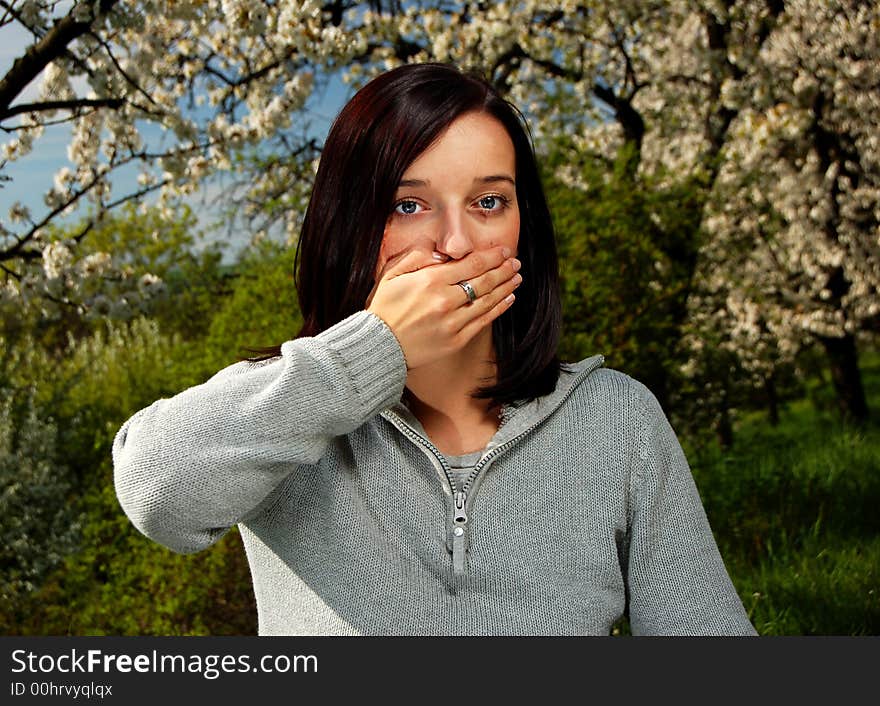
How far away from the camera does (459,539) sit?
1470 mm

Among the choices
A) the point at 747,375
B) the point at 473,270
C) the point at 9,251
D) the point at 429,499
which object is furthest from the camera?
the point at 747,375

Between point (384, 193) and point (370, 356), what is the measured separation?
0.34 m

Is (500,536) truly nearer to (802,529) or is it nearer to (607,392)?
(607,392)

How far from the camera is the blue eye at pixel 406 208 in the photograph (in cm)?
151

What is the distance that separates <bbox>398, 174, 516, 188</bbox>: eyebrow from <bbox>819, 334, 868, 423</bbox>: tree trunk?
939 cm

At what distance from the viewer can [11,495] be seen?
5.65 meters

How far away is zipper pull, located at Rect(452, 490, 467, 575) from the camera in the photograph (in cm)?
147

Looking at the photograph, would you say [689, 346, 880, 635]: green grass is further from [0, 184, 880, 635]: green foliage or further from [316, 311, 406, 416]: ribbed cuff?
[316, 311, 406, 416]: ribbed cuff

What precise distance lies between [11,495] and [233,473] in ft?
16.5

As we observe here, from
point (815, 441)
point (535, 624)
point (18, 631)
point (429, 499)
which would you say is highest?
point (429, 499)

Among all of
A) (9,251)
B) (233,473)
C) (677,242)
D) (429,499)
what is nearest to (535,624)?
(429,499)

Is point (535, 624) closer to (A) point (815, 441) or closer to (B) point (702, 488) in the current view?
(B) point (702, 488)

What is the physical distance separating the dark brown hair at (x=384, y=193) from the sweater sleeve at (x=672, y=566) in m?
0.26

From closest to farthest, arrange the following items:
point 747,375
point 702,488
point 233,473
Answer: point 233,473 → point 702,488 → point 747,375
